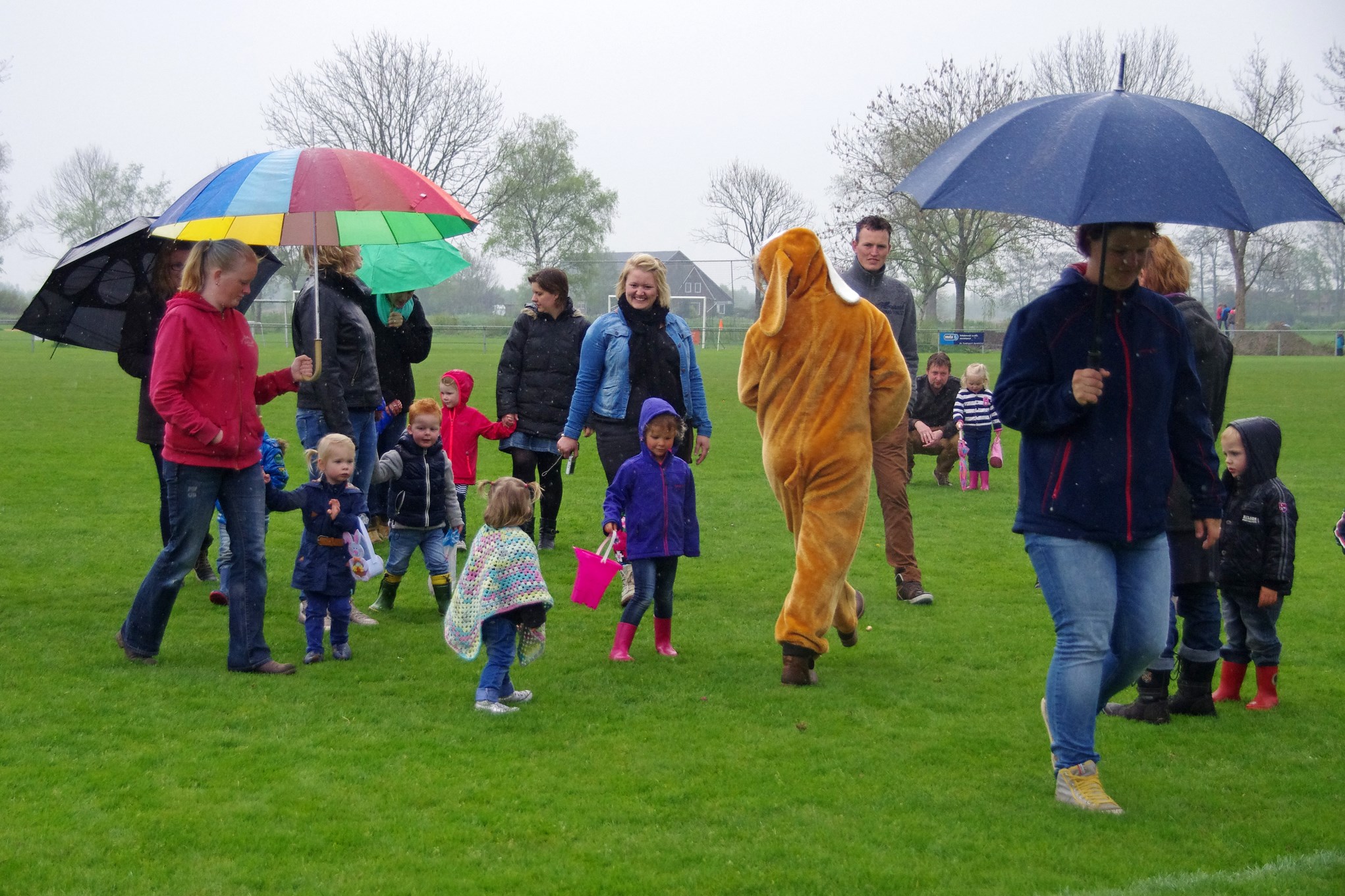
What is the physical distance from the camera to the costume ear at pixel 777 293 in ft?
18.3

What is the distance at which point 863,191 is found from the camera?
46719 mm

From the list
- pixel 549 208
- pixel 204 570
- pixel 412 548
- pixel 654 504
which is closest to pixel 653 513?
pixel 654 504

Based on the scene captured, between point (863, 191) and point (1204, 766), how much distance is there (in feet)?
143

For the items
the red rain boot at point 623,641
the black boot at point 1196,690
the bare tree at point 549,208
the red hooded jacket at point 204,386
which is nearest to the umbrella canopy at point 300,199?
the red hooded jacket at point 204,386

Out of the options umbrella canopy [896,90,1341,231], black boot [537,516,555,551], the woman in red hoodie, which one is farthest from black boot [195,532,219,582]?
umbrella canopy [896,90,1341,231]

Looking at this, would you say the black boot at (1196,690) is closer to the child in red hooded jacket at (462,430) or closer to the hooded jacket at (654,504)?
the hooded jacket at (654,504)

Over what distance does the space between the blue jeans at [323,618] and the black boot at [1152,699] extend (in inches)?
145

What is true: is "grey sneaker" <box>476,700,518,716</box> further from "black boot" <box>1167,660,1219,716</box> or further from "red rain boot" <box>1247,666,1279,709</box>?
"red rain boot" <box>1247,666,1279,709</box>

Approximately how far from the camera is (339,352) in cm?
720

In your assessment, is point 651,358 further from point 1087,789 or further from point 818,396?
point 1087,789

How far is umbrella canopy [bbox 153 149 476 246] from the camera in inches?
226

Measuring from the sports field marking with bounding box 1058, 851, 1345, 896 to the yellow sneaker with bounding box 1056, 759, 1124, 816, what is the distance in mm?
531

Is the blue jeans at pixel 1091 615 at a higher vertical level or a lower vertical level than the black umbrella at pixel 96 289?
lower

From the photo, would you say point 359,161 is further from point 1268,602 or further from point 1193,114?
point 1268,602
